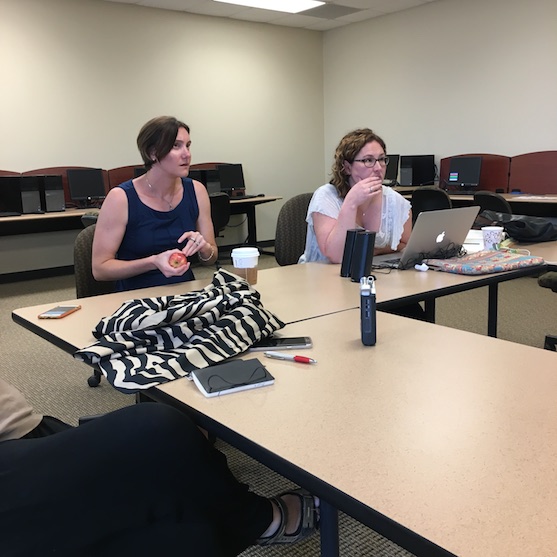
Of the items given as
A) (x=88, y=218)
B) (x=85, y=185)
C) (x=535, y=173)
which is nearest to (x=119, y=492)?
(x=88, y=218)

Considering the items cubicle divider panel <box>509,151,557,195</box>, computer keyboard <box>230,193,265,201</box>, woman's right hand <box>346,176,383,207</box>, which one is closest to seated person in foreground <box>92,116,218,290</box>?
woman's right hand <box>346,176,383,207</box>

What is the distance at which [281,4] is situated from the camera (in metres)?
6.25

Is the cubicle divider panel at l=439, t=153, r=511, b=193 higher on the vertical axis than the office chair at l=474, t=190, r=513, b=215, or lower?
higher

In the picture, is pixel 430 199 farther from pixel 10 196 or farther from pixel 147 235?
pixel 10 196

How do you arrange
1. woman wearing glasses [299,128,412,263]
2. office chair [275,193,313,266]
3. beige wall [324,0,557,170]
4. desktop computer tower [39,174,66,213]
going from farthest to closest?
1. beige wall [324,0,557,170]
2. desktop computer tower [39,174,66,213]
3. office chair [275,193,313,266]
4. woman wearing glasses [299,128,412,263]

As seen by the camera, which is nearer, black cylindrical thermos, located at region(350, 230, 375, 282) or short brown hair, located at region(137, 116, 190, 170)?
black cylindrical thermos, located at region(350, 230, 375, 282)

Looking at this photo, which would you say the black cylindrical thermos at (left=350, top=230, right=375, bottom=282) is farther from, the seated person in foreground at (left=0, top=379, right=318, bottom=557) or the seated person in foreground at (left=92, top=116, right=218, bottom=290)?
the seated person in foreground at (left=0, top=379, right=318, bottom=557)

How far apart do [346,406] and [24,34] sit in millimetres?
5777

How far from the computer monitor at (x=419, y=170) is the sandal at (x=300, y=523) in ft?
18.5

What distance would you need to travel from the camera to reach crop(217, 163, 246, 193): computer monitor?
21.9ft

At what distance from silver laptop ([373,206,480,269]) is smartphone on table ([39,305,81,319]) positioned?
3.58ft

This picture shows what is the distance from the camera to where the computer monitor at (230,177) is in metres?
6.67

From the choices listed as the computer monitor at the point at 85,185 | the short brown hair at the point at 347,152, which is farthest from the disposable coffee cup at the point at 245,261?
the computer monitor at the point at 85,185

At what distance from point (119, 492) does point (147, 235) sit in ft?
4.45
